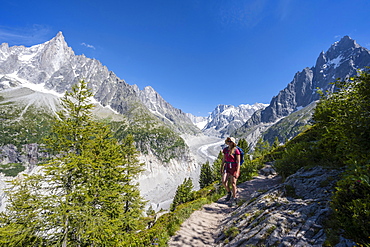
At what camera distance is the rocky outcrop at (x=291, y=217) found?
4199 mm

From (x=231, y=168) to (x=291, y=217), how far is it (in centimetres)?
407

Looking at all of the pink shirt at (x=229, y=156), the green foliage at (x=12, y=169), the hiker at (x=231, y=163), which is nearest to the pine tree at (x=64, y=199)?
the hiker at (x=231, y=163)

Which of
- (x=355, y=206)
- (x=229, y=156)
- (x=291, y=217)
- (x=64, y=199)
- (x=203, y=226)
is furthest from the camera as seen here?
(x=64, y=199)

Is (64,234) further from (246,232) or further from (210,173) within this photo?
(210,173)

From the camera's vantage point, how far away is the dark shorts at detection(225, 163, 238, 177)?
8.85m

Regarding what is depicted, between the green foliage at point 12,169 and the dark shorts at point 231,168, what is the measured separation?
633 ft

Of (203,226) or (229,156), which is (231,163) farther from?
(203,226)

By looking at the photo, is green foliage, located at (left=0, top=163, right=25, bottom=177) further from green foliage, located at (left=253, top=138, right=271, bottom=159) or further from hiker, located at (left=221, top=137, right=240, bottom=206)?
hiker, located at (left=221, top=137, right=240, bottom=206)

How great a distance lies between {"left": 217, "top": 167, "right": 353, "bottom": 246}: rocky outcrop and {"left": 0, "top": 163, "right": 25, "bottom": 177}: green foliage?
638ft

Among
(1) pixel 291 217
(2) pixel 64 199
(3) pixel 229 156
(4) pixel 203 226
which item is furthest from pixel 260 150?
(2) pixel 64 199

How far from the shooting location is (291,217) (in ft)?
16.4

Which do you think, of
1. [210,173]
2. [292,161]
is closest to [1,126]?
[210,173]

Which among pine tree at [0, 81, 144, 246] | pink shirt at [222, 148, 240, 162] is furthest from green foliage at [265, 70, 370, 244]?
pine tree at [0, 81, 144, 246]

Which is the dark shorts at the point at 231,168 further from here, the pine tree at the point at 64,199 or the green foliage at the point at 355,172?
the pine tree at the point at 64,199
